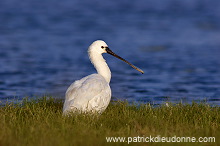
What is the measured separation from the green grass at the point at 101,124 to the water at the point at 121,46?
157 cm

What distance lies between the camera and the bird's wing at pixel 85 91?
9.12 meters

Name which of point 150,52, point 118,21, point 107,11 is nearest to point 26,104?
point 150,52

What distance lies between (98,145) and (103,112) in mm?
2251

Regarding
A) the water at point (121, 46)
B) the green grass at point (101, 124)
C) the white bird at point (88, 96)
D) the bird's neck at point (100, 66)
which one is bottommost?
the green grass at point (101, 124)

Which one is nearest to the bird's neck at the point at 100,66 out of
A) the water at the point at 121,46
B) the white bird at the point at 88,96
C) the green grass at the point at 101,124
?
the white bird at the point at 88,96

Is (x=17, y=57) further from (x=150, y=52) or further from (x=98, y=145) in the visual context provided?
(x=98, y=145)

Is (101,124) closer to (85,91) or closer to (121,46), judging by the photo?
(85,91)

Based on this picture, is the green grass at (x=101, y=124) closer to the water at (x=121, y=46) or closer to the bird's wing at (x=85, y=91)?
the bird's wing at (x=85, y=91)

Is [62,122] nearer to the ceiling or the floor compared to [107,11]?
nearer to the floor

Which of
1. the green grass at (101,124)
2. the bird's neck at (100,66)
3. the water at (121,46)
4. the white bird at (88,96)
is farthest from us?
the water at (121,46)

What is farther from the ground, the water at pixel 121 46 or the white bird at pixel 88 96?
the water at pixel 121 46

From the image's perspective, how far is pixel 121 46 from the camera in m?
22.7

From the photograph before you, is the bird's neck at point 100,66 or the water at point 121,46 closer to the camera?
the bird's neck at point 100,66

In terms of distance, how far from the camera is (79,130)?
7.76 m
